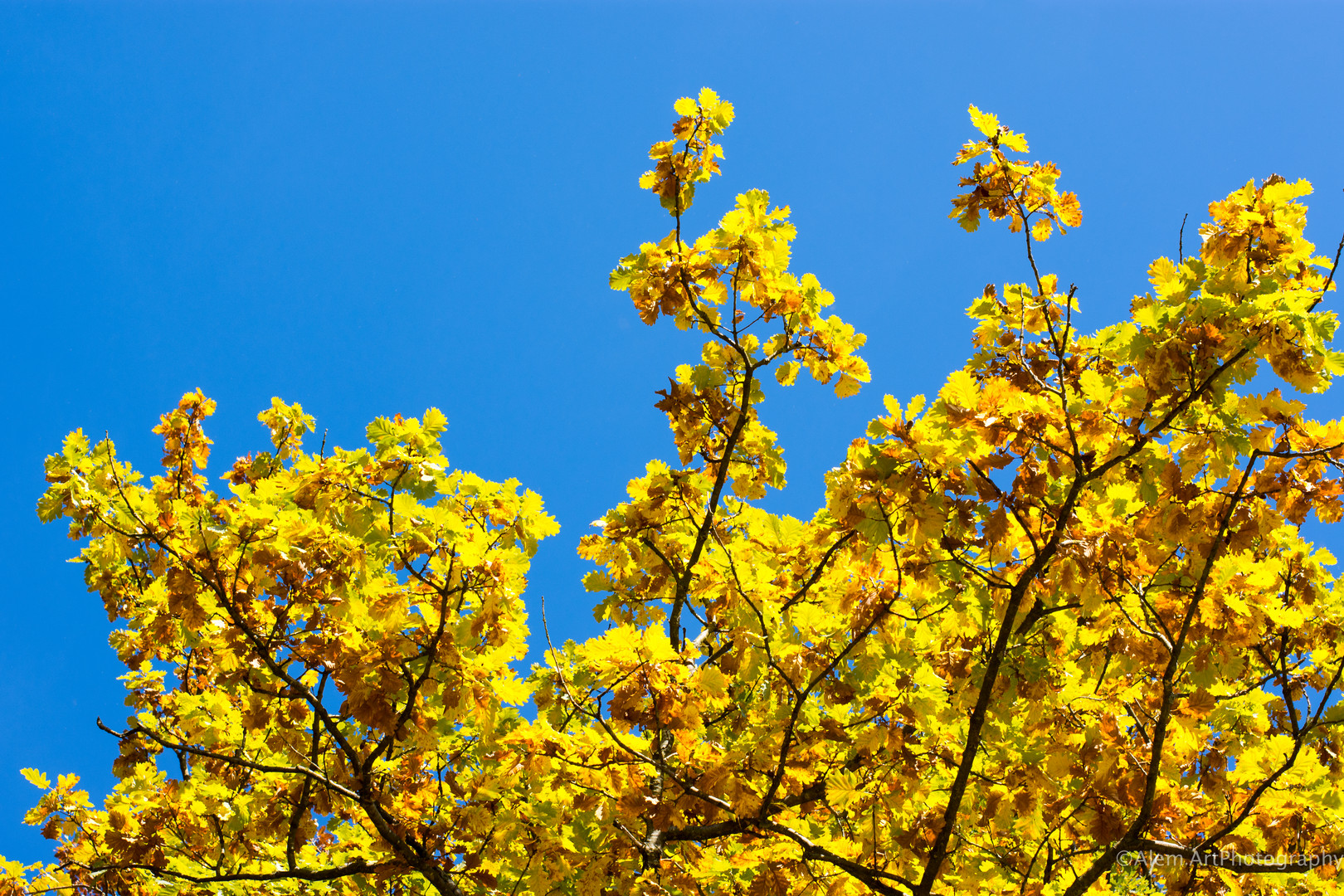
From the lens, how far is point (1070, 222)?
14.3 feet

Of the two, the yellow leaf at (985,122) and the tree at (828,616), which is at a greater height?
the yellow leaf at (985,122)

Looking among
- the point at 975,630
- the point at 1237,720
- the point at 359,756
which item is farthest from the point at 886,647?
the point at 359,756

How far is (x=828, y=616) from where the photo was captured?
4.22 m

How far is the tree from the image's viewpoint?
3795 mm

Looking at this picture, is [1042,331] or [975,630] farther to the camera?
[1042,331]

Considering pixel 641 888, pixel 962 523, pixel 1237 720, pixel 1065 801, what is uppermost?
pixel 962 523

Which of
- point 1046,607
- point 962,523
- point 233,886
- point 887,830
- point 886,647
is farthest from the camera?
point 233,886

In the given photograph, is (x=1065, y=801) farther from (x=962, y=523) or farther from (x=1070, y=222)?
(x=1070, y=222)

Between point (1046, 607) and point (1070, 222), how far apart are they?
190 cm

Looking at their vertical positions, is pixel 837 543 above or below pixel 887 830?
above

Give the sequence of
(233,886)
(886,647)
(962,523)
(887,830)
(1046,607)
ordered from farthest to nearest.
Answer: (233,886)
(887,830)
(1046,607)
(886,647)
(962,523)

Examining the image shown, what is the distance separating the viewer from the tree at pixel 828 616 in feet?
12.5

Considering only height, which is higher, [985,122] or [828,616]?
[985,122]

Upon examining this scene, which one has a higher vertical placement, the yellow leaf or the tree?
the yellow leaf
